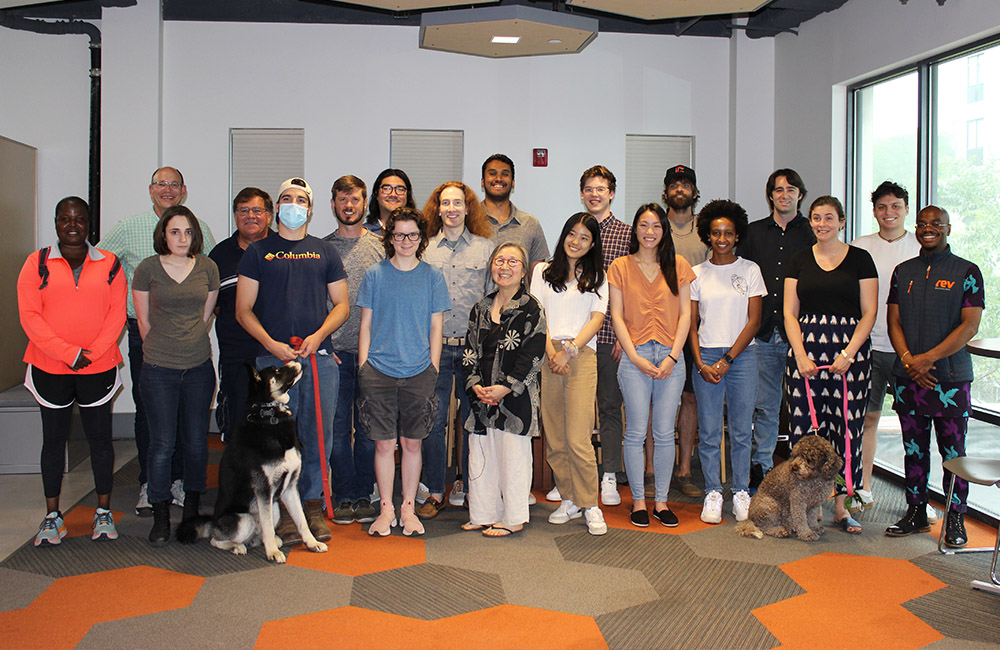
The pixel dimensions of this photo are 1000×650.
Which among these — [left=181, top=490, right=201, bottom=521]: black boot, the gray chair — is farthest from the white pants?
the gray chair

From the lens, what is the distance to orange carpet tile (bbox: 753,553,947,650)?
2.72 meters

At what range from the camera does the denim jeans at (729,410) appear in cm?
393

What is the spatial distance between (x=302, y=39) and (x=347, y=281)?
9.85 feet

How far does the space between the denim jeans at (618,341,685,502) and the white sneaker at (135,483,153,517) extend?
2.59 m

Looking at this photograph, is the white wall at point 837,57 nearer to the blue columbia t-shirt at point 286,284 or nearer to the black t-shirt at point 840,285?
the black t-shirt at point 840,285


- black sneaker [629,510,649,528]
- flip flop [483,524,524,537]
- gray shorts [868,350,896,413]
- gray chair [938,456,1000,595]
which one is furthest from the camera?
gray shorts [868,350,896,413]

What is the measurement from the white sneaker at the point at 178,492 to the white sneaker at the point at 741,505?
305 cm

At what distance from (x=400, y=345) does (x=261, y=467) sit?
84cm

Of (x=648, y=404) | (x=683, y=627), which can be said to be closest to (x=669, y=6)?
(x=648, y=404)

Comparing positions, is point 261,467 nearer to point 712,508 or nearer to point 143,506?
point 143,506

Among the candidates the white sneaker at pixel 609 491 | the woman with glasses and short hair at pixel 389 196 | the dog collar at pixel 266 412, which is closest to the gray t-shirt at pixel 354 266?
the woman with glasses and short hair at pixel 389 196

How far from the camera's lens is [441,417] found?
3.96m

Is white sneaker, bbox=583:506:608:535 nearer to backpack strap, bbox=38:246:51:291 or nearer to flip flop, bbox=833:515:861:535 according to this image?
flip flop, bbox=833:515:861:535

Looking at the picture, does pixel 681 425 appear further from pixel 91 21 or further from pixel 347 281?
pixel 91 21
